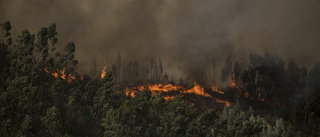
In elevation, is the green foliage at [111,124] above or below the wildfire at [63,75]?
below

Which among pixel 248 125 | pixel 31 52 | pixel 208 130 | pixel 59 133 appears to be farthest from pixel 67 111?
pixel 248 125

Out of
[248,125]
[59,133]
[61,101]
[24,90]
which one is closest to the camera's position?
[59,133]

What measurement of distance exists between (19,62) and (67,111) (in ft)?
79.1

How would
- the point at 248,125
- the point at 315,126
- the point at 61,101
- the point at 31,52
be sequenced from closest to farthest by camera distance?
the point at 61,101
the point at 31,52
the point at 248,125
the point at 315,126

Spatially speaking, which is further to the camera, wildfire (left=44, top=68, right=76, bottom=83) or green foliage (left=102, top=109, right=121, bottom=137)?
wildfire (left=44, top=68, right=76, bottom=83)

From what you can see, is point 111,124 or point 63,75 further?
point 63,75

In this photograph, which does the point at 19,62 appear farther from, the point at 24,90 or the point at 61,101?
the point at 61,101

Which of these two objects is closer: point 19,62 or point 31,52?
point 19,62

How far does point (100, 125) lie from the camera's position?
3844 inches

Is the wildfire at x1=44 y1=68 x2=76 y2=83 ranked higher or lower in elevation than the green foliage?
higher

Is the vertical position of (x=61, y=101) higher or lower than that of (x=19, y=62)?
lower

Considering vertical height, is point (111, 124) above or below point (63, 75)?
below

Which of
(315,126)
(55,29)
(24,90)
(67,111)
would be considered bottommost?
(315,126)

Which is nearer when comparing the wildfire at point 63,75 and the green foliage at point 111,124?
the green foliage at point 111,124
